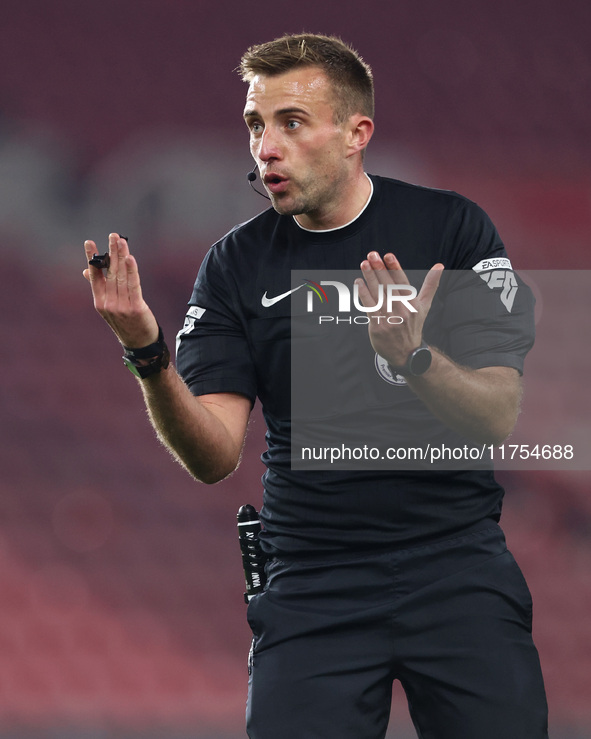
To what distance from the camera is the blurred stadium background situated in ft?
12.3

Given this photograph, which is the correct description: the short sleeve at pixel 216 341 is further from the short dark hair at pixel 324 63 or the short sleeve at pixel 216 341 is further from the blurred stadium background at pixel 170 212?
the blurred stadium background at pixel 170 212

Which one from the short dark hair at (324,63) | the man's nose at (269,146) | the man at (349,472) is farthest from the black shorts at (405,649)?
the short dark hair at (324,63)

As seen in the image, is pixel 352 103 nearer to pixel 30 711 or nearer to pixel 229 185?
pixel 229 185

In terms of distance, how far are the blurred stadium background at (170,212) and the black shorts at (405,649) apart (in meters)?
1.99

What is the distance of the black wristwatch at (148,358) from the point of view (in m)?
1.60

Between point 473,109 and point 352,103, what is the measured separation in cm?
218

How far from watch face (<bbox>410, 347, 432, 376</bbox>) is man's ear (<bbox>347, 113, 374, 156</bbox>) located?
58cm

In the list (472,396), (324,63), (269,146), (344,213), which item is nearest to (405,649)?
(472,396)

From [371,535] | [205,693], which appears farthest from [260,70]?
[205,693]

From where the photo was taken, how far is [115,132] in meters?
4.01

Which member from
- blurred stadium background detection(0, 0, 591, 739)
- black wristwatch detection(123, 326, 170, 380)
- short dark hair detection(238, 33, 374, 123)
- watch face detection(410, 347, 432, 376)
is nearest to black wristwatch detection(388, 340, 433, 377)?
watch face detection(410, 347, 432, 376)

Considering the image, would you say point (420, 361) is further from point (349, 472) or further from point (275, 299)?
point (275, 299)

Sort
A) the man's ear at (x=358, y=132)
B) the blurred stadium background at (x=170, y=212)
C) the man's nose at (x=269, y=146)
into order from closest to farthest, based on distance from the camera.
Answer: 1. the man's nose at (x=269, y=146)
2. the man's ear at (x=358, y=132)
3. the blurred stadium background at (x=170, y=212)

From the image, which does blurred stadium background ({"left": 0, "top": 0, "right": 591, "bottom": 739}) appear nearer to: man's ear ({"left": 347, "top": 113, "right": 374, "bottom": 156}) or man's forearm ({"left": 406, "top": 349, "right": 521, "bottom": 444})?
man's ear ({"left": 347, "top": 113, "right": 374, "bottom": 156})
